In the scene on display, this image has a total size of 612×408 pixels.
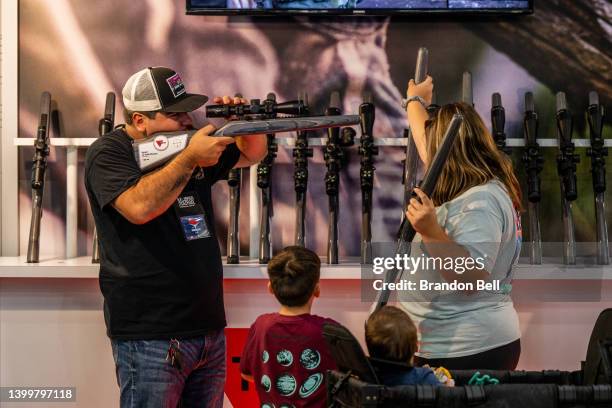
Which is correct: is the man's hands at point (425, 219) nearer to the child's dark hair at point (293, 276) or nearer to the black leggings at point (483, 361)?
the black leggings at point (483, 361)

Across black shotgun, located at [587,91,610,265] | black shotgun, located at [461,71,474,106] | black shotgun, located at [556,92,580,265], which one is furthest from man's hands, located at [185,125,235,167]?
black shotgun, located at [587,91,610,265]

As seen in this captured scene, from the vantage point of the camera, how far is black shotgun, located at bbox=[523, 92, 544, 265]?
3.78 m

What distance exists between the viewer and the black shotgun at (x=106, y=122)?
382cm

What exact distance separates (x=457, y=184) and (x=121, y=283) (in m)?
1.19

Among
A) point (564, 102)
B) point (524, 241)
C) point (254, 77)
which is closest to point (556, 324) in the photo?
point (524, 241)

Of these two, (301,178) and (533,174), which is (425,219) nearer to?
(301,178)

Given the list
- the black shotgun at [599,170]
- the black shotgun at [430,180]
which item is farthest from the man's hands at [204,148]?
the black shotgun at [599,170]

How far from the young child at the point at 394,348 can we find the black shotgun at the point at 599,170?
1.95m

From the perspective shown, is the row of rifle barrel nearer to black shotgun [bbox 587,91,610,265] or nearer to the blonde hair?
black shotgun [bbox 587,91,610,265]

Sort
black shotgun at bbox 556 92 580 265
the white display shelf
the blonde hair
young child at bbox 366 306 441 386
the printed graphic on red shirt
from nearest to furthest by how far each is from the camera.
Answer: young child at bbox 366 306 441 386, the blonde hair, the printed graphic on red shirt, the white display shelf, black shotgun at bbox 556 92 580 265

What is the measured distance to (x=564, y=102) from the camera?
12.7 ft

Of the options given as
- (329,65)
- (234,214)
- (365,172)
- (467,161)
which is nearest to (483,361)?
(467,161)

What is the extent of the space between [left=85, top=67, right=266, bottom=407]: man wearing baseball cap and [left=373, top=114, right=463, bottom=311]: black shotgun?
0.69 metres

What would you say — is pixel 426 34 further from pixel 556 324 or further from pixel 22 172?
pixel 22 172
